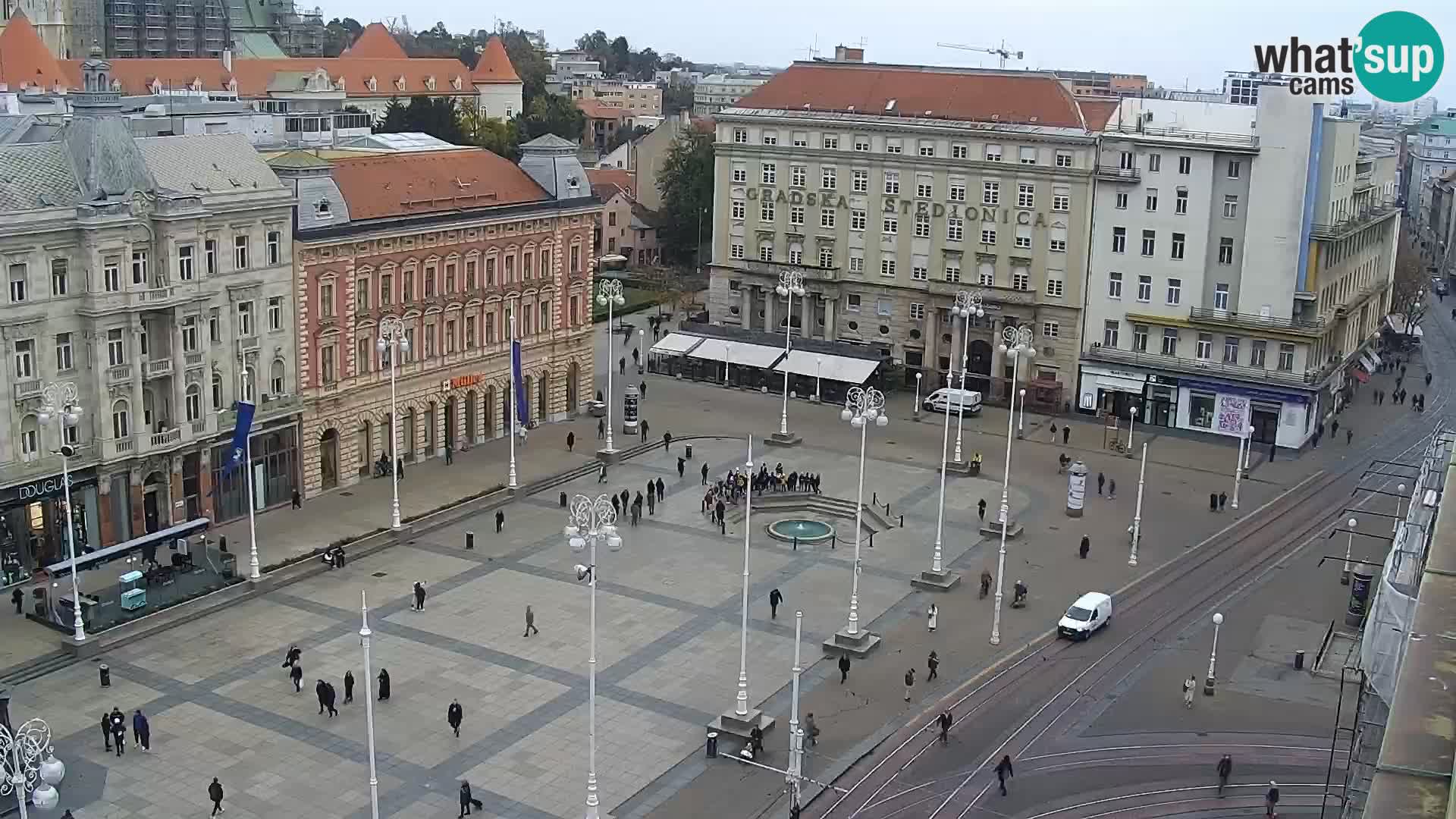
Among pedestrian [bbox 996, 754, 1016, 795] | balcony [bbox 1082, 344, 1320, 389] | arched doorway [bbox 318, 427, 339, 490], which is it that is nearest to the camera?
pedestrian [bbox 996, 754, 1016, 795]

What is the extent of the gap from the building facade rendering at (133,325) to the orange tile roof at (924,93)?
41.9m

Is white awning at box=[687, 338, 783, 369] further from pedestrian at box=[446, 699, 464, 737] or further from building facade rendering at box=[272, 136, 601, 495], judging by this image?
pedestrian at box=[446, 699, 464, 737]

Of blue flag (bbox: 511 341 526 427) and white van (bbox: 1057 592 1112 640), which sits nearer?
white van (bbox: 1057 592 1112 640)

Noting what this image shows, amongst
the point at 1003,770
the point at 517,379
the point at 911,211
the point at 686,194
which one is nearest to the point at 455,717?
the point at 1003,770

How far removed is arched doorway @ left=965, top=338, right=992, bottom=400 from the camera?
298 ft

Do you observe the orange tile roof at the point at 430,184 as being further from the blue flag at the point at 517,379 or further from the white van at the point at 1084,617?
the white van at the point at 1084,617

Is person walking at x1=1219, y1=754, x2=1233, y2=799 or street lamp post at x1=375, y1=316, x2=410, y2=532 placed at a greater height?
street lamp post at x1=375, y1=316, x2=410, y2=532

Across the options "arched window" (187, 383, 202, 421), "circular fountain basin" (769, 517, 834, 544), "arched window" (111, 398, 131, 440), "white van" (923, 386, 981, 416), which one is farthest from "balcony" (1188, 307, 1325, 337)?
Result: "arched window" (111, 398, 131, 440)

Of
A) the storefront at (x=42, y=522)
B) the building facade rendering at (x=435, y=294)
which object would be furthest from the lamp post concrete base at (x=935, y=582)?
the storefront at (x=42, y=522)

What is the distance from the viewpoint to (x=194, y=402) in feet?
197

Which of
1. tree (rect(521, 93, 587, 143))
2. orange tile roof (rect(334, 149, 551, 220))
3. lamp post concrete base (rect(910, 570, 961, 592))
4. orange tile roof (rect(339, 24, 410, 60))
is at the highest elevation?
orange tile roof (rect(339, 24, 410, 60))

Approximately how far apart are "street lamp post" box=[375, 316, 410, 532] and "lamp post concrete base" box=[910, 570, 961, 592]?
21.7 m

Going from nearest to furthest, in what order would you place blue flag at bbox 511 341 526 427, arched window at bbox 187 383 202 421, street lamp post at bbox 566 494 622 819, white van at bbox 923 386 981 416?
street lamp post at bbox 566 494 622 819 → arched window at bbox 187 383 202 421 → blue flag at bbox 511 341 526 427 → white van at bbox 923 386 981 416

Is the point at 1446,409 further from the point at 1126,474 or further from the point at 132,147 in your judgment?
the point at 132,147
